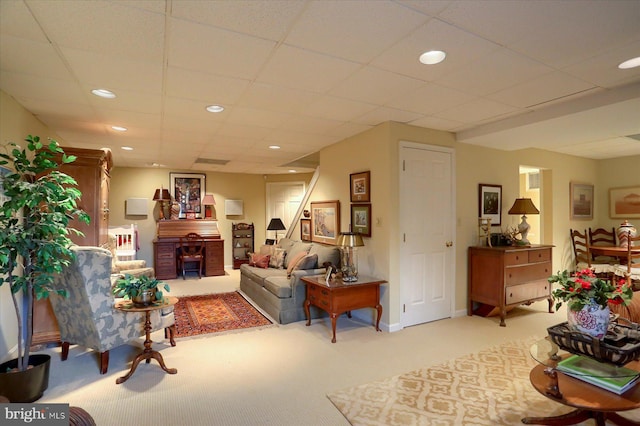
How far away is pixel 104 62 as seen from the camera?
91.4 inches

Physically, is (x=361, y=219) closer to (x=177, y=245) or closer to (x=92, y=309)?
(x=92, y=309)

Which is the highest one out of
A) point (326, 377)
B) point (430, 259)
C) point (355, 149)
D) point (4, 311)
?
point (355, 149)

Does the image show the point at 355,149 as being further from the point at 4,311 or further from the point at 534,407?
the point at 4,311

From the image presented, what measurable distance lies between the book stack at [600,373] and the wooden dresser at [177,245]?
6.45 meters

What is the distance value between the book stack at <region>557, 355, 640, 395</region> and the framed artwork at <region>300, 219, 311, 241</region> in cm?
408

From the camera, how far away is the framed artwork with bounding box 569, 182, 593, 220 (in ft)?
19.1

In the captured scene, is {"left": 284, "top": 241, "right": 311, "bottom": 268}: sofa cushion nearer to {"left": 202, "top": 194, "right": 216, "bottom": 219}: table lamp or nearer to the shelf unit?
the shelf unit

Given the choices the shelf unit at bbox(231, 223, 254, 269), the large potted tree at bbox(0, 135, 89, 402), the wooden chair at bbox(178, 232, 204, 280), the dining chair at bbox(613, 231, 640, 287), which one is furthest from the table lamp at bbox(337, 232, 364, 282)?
the shelf unit at bbox(231, 223, 254, 269)

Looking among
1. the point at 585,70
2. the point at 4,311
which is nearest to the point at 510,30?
the point at 585,70

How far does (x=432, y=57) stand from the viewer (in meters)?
2.28

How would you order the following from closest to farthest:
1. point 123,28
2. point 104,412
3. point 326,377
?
point 123,28
point 104,412
point 326,377

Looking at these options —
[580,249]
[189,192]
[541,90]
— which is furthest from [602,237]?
[189,192]

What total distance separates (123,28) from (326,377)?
9.33 ft

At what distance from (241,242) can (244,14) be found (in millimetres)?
6823
